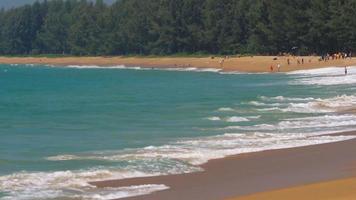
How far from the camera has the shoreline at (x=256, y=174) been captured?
15453 mm

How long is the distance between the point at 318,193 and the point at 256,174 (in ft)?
12.4

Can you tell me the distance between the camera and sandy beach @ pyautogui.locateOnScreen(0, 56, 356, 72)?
280 ft

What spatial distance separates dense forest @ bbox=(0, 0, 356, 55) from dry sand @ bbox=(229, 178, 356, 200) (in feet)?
267

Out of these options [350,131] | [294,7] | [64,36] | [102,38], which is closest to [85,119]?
[350,131]

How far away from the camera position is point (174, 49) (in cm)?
13662

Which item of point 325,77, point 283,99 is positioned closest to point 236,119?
point 283,99

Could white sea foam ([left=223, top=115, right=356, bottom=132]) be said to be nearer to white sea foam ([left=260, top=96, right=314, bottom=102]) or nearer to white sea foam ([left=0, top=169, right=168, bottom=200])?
white sea foam ([left=0, top=169, right=168, bottom=200])

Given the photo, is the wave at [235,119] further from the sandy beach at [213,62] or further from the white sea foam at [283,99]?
the sandy beach at [213,62]

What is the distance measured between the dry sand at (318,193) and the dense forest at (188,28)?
267 ft

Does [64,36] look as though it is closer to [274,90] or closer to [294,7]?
[294,7]

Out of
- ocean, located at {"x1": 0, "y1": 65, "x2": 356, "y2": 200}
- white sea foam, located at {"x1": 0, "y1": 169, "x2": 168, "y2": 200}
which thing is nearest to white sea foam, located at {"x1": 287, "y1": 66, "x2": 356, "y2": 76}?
ocean, located at {"x1": 0, "y1": 65, "x2": 356, "y2": 200}

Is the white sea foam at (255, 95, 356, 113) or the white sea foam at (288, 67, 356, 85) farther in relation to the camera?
the white sea foam at (288, 67, 356, 85)

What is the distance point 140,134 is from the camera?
88.3ft

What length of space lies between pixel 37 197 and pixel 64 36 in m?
166
